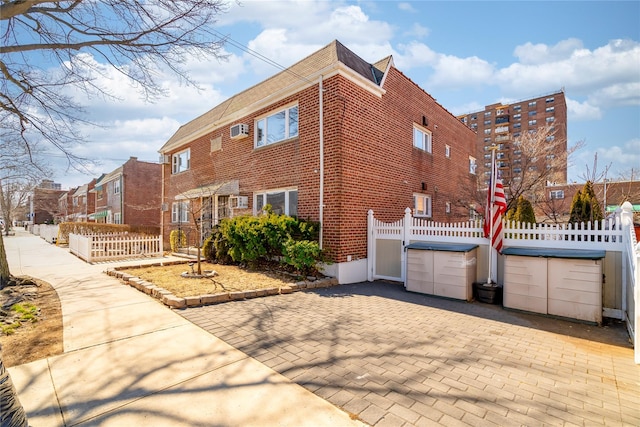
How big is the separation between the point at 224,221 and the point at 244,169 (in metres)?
2.31

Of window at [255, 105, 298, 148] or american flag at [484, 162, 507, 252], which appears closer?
american flag at [484, 162, 507, 252]

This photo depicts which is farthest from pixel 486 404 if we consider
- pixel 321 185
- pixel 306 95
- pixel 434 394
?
pixel 306 95

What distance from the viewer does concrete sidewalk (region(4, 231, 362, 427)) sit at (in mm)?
2588

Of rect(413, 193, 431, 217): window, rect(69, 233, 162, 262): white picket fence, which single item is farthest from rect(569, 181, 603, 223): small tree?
rect(69, 233, 162, 262): white picket fence

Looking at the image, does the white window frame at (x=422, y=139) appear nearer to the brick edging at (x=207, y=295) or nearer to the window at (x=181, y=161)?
the brick edging at (x=207, y=295)

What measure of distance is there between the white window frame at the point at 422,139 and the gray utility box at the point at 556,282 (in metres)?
7.60

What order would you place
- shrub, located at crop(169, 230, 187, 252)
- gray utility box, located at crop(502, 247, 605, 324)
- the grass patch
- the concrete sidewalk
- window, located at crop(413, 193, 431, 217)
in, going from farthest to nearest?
shrub, located at crop(169, 230, 187, 252) < window, located at crop(413, 193, 431, 217) < the grass patch < gray utility box, located at crop(502, 247, 605, 324) < the concrete sidewalk

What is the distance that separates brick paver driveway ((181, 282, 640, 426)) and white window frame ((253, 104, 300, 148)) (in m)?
6.09

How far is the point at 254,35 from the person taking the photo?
26.4 ft

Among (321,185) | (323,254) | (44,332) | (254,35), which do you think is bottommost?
(44,332)

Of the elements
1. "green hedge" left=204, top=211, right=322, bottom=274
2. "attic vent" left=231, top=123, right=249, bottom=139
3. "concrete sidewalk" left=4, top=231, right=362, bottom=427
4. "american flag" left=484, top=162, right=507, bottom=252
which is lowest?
"concrete sidewalk" left=4, top=231, right=362, bottom=427

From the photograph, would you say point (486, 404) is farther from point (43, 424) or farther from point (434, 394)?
point (43, 424)

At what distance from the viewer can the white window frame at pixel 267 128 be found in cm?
1002

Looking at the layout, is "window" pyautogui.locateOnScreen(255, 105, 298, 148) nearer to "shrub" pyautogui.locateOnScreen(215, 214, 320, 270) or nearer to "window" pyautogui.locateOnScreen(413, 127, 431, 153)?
"shrub" pyautogui.locateOnScreen(215, 214, 320, 270)
